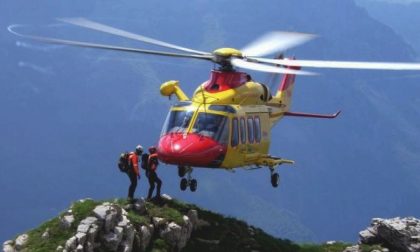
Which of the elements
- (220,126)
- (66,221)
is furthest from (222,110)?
(66,221)

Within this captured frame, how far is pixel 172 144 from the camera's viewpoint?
29781 millimetres

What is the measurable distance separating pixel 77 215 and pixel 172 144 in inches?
185

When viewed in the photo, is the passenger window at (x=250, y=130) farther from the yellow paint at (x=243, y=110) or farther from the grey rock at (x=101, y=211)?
the grey rock at (x=101, y=211)

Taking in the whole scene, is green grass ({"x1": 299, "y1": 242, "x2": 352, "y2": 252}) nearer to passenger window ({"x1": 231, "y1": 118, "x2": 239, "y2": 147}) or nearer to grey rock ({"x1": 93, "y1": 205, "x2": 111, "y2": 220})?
passenger window ({"x1": 231, "y1": 118, "x2": 239, "y2": 147})

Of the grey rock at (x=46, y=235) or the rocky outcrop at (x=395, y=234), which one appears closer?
the grey rock at (x=46, y=235)

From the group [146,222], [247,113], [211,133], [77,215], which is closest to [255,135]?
[247,113]

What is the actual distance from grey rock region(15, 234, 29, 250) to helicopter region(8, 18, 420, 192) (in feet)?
20.2

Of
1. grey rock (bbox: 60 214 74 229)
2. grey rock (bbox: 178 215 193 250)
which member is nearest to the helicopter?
grey rock (bbox: 178 215 193 250)

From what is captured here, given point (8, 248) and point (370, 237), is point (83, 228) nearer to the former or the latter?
point (8, 248)

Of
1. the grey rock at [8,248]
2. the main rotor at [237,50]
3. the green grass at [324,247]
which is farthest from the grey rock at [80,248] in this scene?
the green grass at [324,247]

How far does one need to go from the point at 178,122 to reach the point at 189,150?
6.19 feet

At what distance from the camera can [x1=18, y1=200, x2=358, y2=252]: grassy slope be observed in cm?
2794

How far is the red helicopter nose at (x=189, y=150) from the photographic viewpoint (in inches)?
1163

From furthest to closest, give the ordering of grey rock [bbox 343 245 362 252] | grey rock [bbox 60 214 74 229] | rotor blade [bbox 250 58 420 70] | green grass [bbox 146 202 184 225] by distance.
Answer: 1. grey rock [bbox 343 245 362 252]
2. green grass [bbox 146 202 184 225]
3. grey rock [bbox 60 214 74 229]
4. rotor blade [bbox 250 58 420 70]
